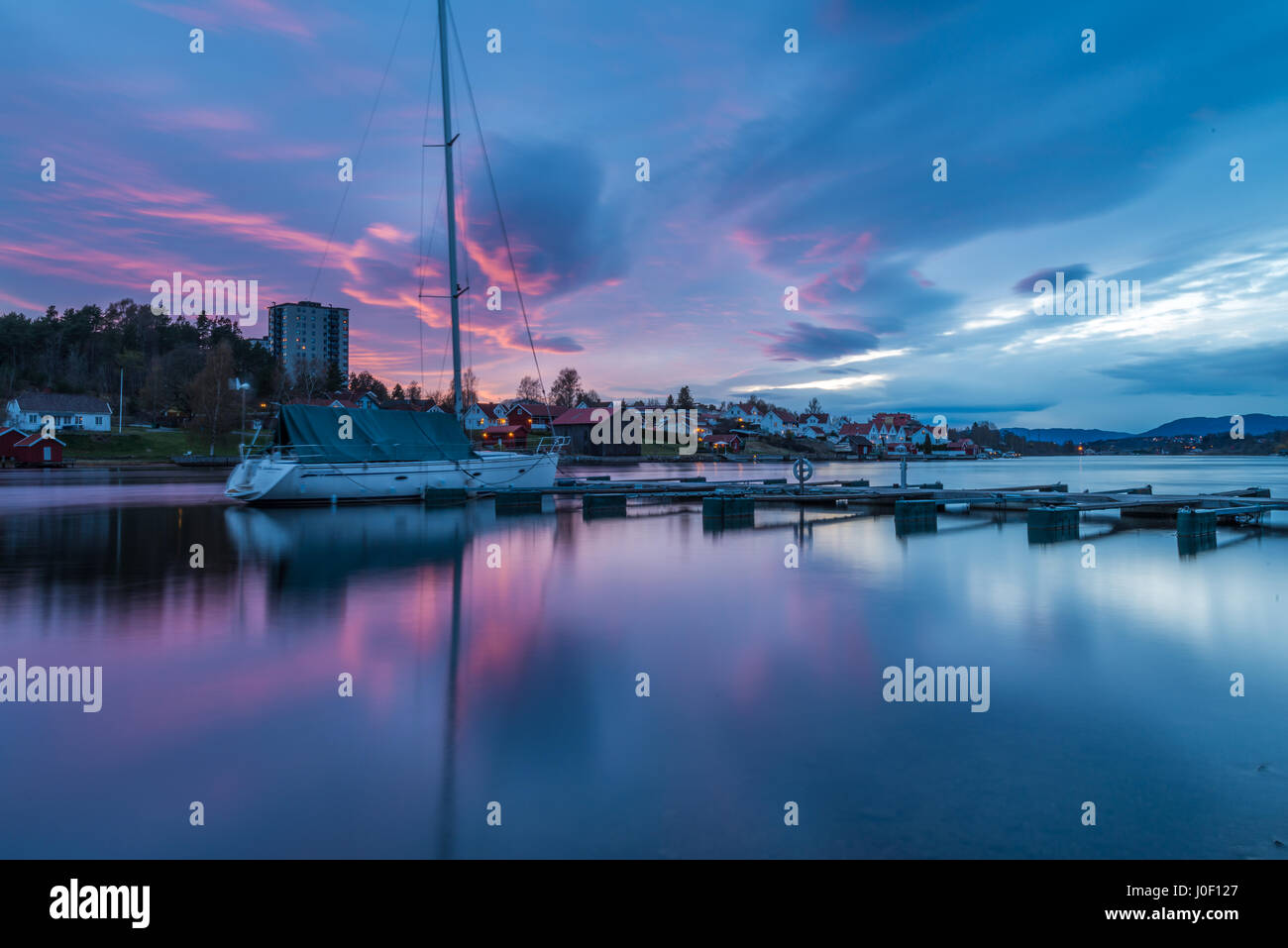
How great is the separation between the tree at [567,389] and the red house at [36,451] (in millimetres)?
74918

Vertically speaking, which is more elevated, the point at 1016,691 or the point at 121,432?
the point at 121,432

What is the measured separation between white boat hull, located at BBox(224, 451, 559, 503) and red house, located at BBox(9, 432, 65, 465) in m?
44.3

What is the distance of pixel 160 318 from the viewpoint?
120500 millimetres

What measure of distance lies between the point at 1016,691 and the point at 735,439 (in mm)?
129513

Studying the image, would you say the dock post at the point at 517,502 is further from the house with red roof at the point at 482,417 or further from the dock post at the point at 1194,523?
the house with red roof at the point at 482,417

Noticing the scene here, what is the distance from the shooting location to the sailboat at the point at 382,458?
24406 millimetres

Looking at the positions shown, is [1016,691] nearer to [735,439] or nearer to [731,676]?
[731,676]

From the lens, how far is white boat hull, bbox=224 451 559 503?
24484 millimetres

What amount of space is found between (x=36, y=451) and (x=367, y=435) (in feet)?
166

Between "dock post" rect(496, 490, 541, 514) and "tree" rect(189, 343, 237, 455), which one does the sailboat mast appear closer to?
"dock post" rect(496, 490, 541, 514)

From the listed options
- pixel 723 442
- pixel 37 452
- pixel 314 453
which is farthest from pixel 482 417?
pixel 314 453
